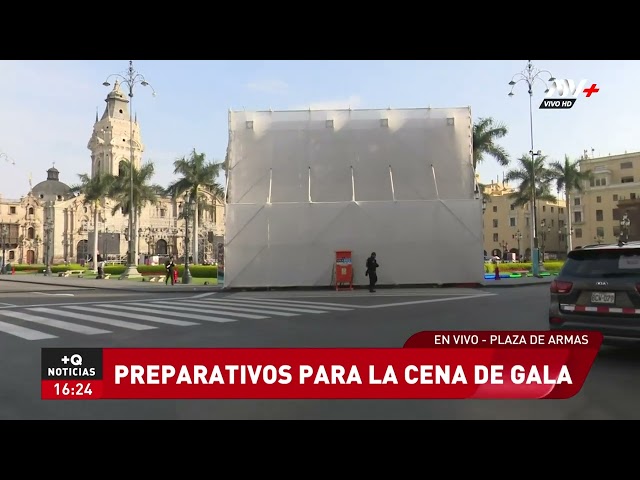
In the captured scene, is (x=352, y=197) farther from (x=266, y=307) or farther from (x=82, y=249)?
(x=82, y=249)

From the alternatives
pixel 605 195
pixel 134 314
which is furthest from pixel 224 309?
pixel 605 195

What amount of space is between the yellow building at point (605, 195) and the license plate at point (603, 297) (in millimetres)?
72453

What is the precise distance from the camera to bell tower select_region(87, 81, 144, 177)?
4348 inches

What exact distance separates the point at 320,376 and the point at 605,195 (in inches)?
3230

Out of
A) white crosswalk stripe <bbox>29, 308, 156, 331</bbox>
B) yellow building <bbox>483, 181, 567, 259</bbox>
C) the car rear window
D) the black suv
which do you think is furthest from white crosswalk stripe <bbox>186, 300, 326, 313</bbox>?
yellow building <bbox>483, 181, 567, 259</bbox>

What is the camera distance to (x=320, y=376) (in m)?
5.58

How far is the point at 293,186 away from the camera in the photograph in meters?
26.1

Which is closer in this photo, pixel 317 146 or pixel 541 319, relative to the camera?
pixel 541 319

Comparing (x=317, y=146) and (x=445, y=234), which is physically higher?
(x=317, y=146)
